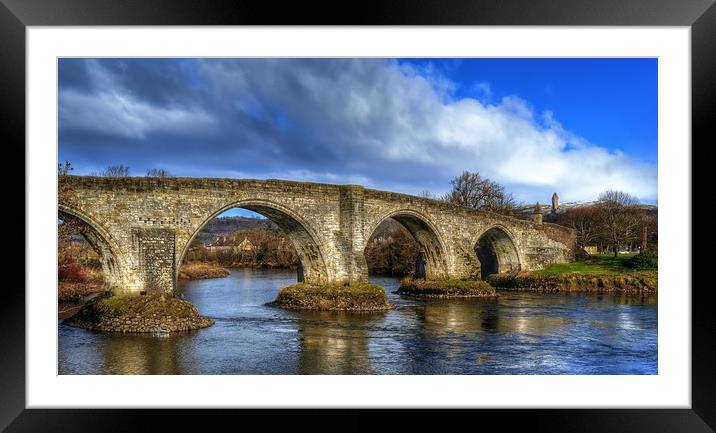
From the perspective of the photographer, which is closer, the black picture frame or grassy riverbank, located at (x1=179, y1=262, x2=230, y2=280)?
the black picture frame

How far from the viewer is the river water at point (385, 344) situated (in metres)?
11.5

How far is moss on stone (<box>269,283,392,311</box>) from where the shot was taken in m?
21.0

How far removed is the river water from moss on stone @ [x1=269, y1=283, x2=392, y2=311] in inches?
29.8

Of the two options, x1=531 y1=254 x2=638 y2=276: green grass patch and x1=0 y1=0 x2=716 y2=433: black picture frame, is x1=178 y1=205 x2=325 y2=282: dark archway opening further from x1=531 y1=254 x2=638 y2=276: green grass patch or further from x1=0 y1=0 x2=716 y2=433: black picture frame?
x1=0 y1=0 x2=716 y2=433: black picture frame

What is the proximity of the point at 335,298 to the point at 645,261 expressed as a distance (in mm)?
20381

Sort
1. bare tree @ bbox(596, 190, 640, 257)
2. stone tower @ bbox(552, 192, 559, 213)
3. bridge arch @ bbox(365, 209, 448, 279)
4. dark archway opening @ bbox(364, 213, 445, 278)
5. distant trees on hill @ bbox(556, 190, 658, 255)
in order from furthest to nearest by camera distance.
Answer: stone tower @ bbox(552, 192, 559, 213) → bare tree @ bbox(596, 190, 640, 257) → distant trees on hill @ bbox(556, 190, 658, 255) → dark archway opening @ bbox(364, 213, 445, 278) → bridge arch @ bbox(365, 209, 448, 279)

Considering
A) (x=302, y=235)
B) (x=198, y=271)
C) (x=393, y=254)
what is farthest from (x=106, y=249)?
(x=393, y=254)

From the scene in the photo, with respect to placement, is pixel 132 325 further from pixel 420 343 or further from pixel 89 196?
pixel 420 343

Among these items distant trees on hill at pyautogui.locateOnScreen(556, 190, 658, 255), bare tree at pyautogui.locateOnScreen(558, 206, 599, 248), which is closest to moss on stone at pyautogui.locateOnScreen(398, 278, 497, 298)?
distant trees on hill at pyautogui.locateOnScreen(556, 190, 658, 255)

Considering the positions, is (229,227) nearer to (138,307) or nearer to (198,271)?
(198,271)
